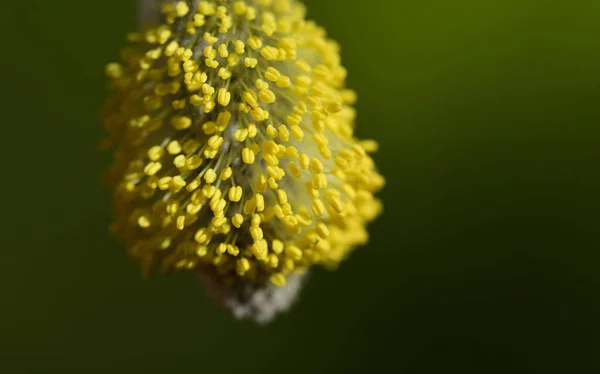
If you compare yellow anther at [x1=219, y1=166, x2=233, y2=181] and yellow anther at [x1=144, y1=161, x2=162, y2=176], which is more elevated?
yellow anther at [x1=219, y1=166, x2=233, y2=181]

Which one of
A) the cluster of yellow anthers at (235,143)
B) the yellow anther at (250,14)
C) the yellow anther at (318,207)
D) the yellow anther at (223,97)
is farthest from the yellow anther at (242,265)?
Result: the yellow anther at (250,14)

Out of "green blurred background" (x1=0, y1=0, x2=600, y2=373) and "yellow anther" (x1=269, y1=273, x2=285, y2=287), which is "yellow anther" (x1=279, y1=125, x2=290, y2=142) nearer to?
"yellow anther" (x1=269, y1=273, x2=285, y2=287)

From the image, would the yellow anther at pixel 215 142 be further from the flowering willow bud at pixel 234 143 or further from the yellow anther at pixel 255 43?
the yellow anther at pixel 255 43

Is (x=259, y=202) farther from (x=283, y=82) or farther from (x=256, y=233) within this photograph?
(x=283, y=82)

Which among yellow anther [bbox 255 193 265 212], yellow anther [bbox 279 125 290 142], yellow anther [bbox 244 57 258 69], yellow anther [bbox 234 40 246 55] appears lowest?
yellow anther [bbox 255 193 265 212]

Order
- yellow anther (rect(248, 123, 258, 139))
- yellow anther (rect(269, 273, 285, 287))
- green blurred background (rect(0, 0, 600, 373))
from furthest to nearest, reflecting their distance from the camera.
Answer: green blurred background (rect(0, 0, 600, 373))
yellow anther (rect(269, 273, 285, 287))
yellow anther (rect(248, 123, 258, 139))

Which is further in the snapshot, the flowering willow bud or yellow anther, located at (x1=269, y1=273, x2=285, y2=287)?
yellow anther, located at (x1=269, y1=273, x2=285, y2=287)

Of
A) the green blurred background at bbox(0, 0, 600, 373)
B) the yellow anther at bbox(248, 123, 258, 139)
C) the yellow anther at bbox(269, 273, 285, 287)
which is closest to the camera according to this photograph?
the yellow anther at bbox(248, 123, 258, 139)

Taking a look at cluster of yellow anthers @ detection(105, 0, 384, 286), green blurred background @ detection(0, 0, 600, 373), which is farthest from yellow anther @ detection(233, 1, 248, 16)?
green blurred background @ detection(0, 0, 600, 373)
